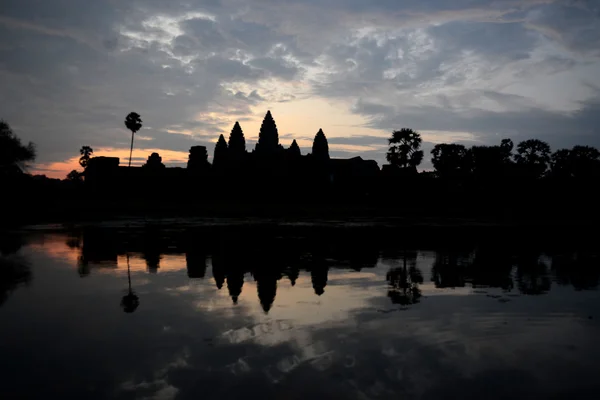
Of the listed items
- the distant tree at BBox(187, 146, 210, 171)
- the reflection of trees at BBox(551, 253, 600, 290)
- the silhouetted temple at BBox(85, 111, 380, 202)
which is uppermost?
the distant tree at BBox(187, 146, 210, 171)

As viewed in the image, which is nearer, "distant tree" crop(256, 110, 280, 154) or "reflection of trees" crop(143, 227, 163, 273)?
"reflection of trees" crop(143, 227, 163, 273)

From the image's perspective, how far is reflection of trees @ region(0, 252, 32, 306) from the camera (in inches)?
402

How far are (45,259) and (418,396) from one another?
13515 millimetres

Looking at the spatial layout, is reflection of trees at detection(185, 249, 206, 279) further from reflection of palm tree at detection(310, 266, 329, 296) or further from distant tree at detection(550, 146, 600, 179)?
distant tree at detection(550, 146, 600, 179)

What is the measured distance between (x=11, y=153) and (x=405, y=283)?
184 feet

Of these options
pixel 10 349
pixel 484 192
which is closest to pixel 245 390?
pixel 10 349

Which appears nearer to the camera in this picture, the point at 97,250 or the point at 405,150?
the point at 97,250

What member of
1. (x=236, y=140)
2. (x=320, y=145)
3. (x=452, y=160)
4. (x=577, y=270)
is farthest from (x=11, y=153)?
(x=452, y=160)

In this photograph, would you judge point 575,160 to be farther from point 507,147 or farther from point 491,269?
point 491,269

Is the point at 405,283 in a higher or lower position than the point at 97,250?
higher

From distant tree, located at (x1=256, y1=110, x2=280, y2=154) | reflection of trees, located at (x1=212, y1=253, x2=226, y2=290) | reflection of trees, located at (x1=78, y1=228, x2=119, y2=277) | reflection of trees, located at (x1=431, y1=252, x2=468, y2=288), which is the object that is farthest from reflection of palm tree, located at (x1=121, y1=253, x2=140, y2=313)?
distant tree, located at (x1=256, y1=110, x2=280, y2=154)

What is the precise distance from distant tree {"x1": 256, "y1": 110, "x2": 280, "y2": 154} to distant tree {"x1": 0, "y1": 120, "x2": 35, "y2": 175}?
36.5 meters

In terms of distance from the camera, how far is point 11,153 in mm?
54594

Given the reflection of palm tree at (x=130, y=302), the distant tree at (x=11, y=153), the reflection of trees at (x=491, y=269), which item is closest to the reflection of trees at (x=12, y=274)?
the reflection of palm tree at (x=130, y=302)
